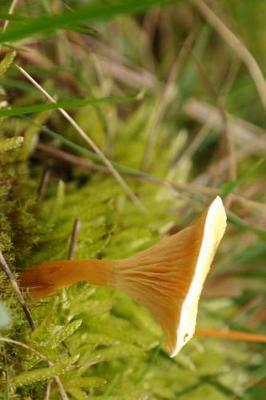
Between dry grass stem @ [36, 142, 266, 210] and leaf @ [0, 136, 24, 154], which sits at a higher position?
leaf @ [0, 136, 24, 154]

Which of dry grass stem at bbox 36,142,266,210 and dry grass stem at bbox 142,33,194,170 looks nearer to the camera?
dry grass stem at bbox 36,142,266,210

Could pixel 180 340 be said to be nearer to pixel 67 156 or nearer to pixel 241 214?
pixel 67 156

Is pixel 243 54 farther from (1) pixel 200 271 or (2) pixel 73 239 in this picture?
(1) pixel 200 271

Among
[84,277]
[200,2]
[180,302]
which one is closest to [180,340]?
[180,302]

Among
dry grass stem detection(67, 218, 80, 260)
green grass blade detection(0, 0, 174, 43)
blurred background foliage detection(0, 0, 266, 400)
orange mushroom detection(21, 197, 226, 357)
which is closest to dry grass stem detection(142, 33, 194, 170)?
blurred background foliage detection(0, 0, 266, 400)

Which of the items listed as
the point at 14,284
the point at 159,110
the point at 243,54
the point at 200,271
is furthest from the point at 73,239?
the point at 243,54

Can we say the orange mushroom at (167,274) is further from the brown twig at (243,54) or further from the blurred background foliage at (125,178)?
the brown twig at (243,54)

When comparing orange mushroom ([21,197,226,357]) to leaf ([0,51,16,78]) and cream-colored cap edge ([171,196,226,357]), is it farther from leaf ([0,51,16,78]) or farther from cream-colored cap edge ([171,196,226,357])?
leaf ([0,51,16,78])
